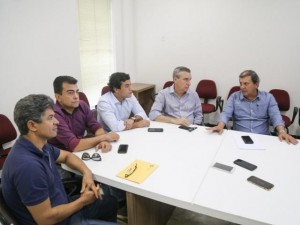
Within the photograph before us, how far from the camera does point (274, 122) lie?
2365 millimetres

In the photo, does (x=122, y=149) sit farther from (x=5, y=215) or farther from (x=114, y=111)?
(x=5, y=215)

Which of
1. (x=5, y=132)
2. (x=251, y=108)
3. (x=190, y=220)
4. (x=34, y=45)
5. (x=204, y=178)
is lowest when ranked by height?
(x=190, y=220)

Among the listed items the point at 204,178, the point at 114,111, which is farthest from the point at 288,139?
the point at 114,111

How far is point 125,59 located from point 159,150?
10.7 feet

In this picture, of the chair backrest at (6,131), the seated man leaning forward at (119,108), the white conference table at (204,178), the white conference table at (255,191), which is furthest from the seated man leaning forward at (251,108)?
the chair backrest at (6,131)

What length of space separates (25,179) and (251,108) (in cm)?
229

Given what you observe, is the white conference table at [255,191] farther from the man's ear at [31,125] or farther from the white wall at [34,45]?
the white wall at [34,45]

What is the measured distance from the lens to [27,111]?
1160 millimetres

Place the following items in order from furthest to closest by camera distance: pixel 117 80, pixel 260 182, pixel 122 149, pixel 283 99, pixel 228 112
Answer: pixel 283 99 < pixel 228 112 < pixel 117 80 < pixel 122 149 < pixel 260 182

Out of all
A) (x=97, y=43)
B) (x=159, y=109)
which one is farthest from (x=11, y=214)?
(x=97, y=43)

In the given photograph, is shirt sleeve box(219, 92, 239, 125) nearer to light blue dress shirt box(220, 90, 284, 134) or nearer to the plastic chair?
light blue dress shirt box(220, 90, 284, 134)

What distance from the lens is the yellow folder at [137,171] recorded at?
4.55ft

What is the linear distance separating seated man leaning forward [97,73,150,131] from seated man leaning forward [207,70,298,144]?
3.00ft

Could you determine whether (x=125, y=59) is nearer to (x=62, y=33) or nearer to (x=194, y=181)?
(x=62, y=33)
